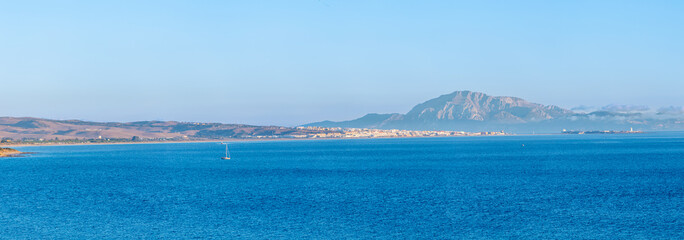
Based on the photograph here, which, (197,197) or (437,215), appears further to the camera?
(197,197)

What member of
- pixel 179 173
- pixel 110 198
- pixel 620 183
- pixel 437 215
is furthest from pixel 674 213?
pixel 179 173

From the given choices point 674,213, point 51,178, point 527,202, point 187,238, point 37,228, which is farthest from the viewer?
point 51,178

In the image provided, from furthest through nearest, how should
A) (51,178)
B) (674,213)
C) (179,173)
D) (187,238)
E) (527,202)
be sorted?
(179,173) → (51,178) → (527,202) → (674,213) → (187,238)

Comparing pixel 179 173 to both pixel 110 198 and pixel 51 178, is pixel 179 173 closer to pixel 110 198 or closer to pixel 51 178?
pixel 51 178

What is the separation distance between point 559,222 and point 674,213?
11.1 metres

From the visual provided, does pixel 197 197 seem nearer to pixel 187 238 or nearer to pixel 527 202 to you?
pixel 187 238

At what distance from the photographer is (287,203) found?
66438mm

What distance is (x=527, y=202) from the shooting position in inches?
2576

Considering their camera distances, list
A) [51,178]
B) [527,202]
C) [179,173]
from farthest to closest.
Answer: [179,173], [51,178], [527,202]

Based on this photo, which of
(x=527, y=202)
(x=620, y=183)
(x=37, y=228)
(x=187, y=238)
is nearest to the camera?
(x=187, y=238)

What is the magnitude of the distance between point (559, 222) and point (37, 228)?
39400 millimetres

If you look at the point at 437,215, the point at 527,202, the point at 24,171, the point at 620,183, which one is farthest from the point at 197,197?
the point at 24,171

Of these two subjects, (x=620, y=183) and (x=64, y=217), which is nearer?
(x=64, y=217)

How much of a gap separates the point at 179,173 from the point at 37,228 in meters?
63.3
